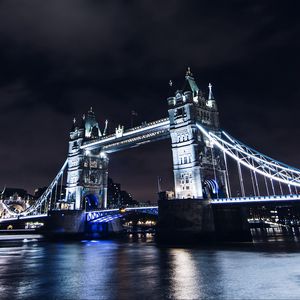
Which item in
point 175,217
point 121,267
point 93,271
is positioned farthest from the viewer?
point 175,217

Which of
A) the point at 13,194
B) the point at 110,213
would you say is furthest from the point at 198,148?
the point at 13,194

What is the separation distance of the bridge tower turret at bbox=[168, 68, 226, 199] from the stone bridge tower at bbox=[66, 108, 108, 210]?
1144 inches

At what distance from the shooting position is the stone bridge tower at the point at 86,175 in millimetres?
75312

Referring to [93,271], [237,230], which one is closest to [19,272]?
[93,271]

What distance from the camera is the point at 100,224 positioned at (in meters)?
76.4

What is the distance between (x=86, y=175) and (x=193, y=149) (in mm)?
34383

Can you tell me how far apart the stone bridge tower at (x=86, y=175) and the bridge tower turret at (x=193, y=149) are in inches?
1144

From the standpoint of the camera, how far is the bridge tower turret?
165ft

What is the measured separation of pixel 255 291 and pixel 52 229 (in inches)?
2390

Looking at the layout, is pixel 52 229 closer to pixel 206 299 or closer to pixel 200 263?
pixel 200 263

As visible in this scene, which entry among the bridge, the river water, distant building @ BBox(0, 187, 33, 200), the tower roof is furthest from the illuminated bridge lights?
distant building @ BBox(0, 187, 33, 200)

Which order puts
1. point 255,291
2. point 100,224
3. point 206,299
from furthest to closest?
point 100,224 < point 255,291 < point 206,299

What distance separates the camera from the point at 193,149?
51125 mm

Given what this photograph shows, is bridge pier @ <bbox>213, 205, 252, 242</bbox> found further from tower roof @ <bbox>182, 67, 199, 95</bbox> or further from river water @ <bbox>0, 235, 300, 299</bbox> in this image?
tower roof @ <bbox>182, 67, 199, 95</bbox>
